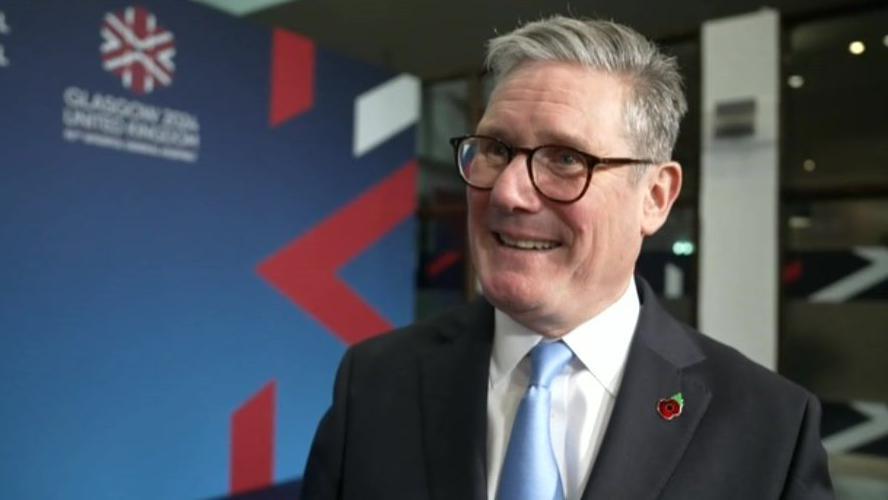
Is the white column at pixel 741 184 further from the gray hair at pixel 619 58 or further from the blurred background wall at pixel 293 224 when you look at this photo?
the gray hair at pixel 619 58

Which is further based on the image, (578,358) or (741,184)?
(741,184)

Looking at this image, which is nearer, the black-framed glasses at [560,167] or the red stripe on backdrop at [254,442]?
the black-framed glasses at [560,167]

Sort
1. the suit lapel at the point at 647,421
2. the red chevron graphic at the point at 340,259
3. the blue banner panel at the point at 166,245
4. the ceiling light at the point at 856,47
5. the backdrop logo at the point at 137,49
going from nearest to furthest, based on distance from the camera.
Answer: the suit lapel at the point at 647,421 < the blue banner panel at the point at 166,245 < the backdrop logo at the point at 137,49 < the ceiling light at the point at 856,47 < the red chevron graphic at the point at 340,259

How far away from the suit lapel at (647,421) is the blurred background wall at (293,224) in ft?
5.36

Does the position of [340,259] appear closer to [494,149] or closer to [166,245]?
[166,245]

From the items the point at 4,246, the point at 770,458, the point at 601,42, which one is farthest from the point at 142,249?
the point at 770,458

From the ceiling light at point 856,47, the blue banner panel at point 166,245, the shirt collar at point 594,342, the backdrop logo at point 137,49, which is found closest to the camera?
the shirt collar at point 594,342

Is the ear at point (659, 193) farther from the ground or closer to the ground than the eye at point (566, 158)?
closer to the ground

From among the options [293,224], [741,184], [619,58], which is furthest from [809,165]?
[619,58]

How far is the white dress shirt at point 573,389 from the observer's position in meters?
1.05

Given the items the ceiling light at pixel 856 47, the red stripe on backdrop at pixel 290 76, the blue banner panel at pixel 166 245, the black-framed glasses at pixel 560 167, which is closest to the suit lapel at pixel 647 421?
the black-framed glasses at pixel 560 167

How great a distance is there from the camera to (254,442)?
315cm

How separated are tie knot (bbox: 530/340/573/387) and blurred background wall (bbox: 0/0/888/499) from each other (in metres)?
1.65

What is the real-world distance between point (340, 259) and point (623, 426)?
2.72m
